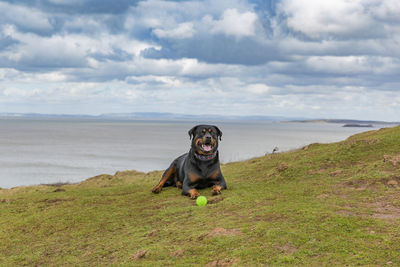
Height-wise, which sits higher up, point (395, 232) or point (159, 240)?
point (395, 232)

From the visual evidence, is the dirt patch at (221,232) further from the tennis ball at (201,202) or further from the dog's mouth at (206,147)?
the dog's mouth at (206,147)

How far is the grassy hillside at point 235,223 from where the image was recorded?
5254 millimetres

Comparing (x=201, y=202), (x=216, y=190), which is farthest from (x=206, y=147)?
(x=201, y=202)

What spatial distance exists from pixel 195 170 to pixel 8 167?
36.8m

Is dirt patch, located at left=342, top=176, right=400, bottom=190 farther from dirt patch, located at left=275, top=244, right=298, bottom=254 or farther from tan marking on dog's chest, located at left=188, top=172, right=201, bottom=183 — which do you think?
dirt patch, located at left=275, top=244, right=298, bottom=254

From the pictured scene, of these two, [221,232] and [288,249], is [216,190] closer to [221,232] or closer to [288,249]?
[221,232]

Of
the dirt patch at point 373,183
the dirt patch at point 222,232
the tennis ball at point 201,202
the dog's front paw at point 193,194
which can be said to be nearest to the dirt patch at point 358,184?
the dirt patch at point 373,183

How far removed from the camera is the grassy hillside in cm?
525

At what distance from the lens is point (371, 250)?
195 inches

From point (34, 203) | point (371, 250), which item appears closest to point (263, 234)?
point (371, 250)

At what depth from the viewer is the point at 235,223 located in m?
6.74

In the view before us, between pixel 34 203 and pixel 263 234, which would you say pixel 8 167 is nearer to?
pixel 34 203

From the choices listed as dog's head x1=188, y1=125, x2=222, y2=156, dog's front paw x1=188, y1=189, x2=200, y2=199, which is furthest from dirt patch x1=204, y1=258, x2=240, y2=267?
dog's head x1=188, y1=125, x2=222, y2=156

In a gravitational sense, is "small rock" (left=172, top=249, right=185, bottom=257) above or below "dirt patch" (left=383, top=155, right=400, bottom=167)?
below
